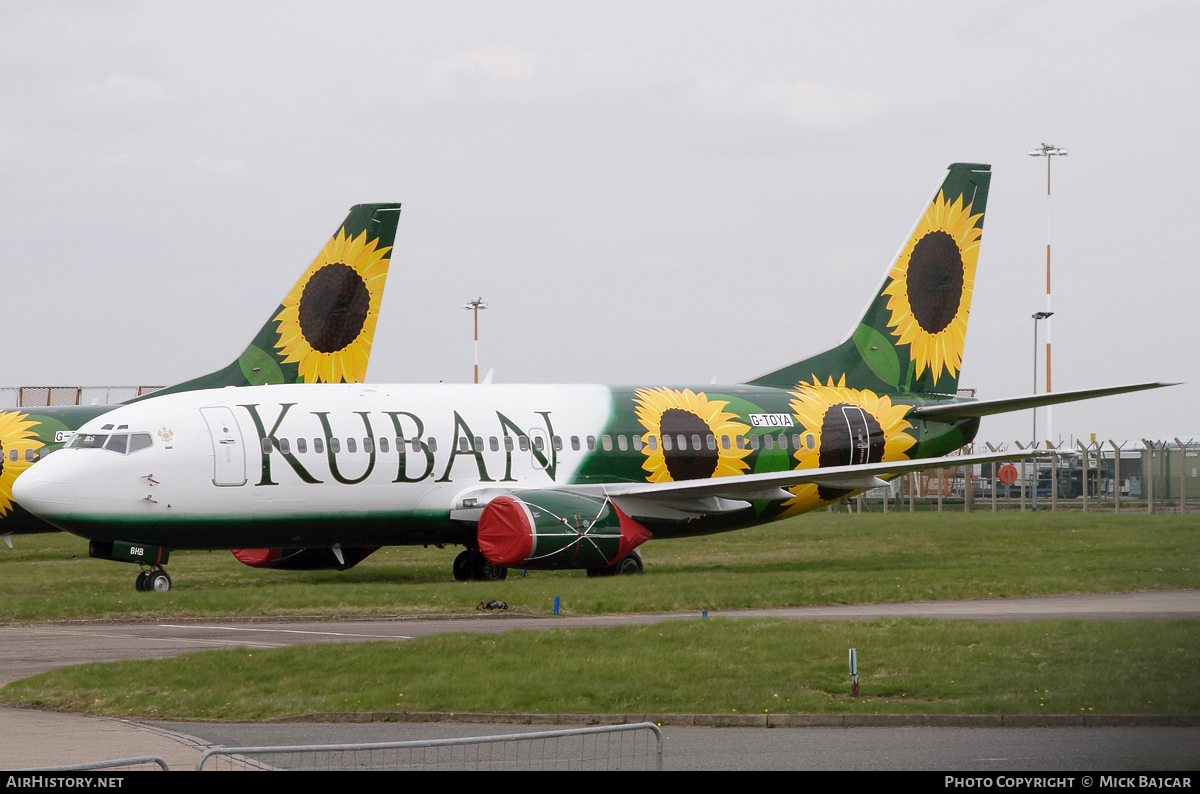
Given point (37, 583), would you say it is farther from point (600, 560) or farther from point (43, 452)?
point (600, 560)

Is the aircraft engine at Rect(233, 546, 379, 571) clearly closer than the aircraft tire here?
No

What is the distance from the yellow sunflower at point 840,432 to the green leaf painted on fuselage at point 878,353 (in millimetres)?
784

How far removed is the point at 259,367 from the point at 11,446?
20.1 feet

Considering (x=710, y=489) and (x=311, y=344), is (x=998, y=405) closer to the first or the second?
(x=710, y=489)

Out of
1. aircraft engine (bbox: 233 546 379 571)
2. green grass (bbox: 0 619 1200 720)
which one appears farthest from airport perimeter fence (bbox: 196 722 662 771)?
aircraft engine (bbox: 233 546 379 571)

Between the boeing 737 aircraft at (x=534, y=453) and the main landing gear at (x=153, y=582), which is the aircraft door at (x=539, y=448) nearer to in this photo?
the boeing 737 aircraft at (x=534, y=453)

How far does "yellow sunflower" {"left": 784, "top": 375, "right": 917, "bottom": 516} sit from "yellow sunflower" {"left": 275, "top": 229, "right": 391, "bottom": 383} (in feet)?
35.2

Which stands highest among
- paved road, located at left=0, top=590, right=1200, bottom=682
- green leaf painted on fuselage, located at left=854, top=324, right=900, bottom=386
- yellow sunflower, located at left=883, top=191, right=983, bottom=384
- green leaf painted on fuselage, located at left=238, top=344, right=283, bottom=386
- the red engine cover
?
yellow sunflower, located at left=883, top=191, right=983, bottom=384

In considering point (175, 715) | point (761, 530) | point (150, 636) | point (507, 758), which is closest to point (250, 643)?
point (150, 636)

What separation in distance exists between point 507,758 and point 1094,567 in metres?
21.3

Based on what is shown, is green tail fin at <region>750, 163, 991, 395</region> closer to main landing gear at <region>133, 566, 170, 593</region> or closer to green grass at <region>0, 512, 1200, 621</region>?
green grass at <region>0, 512, 1200, 621</region>

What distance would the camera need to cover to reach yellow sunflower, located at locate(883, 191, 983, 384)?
39.3m

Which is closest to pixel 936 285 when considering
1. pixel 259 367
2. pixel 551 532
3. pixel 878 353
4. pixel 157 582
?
pixel 878 353

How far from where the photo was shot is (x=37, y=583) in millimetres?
31453
